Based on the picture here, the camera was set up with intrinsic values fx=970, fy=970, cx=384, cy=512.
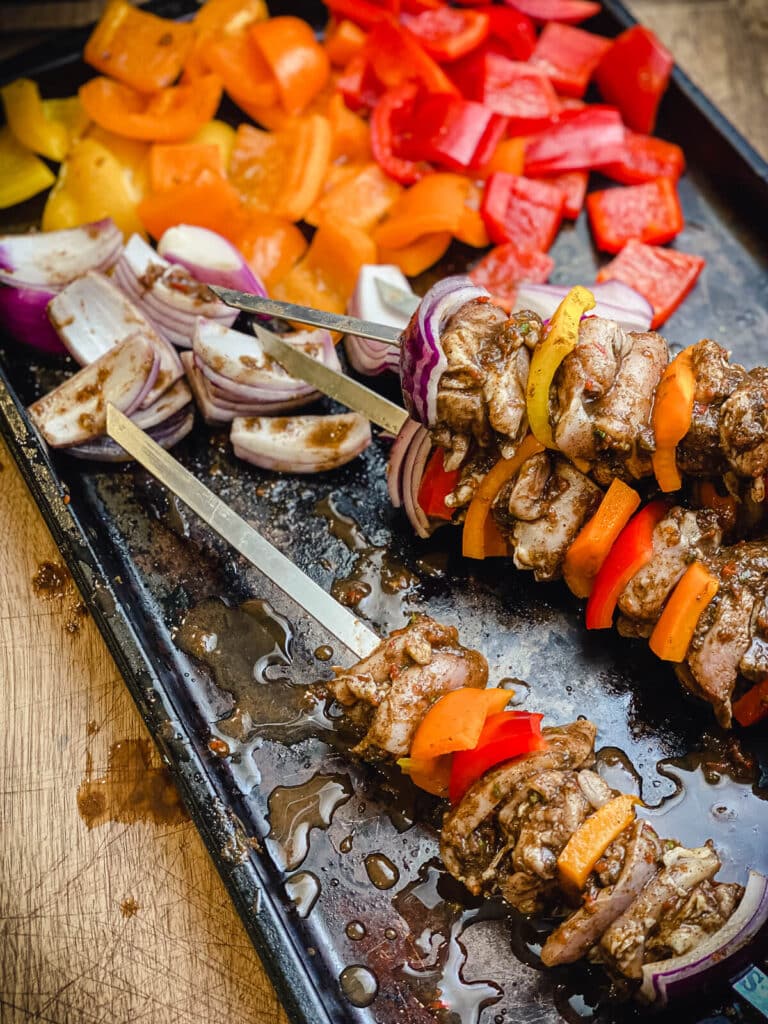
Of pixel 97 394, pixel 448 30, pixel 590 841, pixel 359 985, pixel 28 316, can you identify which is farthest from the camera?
pixel 448 30

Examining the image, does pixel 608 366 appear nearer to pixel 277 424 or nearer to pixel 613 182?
pixel 277 424

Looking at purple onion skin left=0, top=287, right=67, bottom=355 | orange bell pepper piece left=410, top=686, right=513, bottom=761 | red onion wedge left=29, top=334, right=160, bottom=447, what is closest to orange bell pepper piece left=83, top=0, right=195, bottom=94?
purple onion skin left=0, top=287, right=67, bottom=355

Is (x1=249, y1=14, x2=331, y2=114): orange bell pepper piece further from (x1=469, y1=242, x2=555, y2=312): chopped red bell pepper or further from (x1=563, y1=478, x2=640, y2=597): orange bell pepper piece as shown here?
(x1=563, y1=478, x2=640, y2=597): orange bell pepper piece

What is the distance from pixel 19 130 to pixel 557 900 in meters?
3.98

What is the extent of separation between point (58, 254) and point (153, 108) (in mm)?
971

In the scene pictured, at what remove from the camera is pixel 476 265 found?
440cm

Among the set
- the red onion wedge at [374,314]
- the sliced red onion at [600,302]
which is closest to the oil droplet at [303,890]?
the red onion wedge at [374,314]

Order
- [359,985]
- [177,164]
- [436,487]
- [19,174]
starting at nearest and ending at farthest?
[359,985] < [436,487] < [177,164] < [19,174]

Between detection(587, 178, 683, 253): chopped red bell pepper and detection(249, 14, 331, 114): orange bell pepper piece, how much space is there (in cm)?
145

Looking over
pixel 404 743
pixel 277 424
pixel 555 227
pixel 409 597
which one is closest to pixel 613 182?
pixel 555 227

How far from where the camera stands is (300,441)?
12.2ft

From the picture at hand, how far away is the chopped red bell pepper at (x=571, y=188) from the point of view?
4.50 m

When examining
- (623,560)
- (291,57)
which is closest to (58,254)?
(291,57)

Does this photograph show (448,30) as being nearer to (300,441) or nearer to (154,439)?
(300,441)
